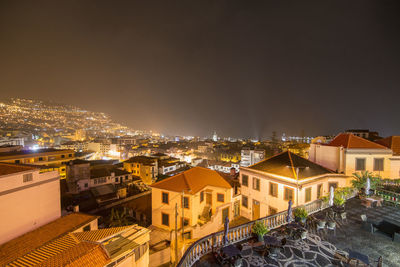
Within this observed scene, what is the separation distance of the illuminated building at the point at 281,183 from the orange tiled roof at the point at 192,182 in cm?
274

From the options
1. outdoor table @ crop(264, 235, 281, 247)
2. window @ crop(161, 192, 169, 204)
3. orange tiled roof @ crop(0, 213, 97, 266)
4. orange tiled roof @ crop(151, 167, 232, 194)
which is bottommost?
orange tiled roof @ crop(0, 213, 97, 266)

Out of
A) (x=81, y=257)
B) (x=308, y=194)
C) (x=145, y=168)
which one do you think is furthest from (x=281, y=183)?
(x=145, y=168)

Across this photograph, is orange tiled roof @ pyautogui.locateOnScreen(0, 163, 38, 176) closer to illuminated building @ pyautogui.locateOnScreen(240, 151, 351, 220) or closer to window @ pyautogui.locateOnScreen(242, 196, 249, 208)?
illuminated building @ pyautogui.locateOnScreen(240, 151, 351, 220)

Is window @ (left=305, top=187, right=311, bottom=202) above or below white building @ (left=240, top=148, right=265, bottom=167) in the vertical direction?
above

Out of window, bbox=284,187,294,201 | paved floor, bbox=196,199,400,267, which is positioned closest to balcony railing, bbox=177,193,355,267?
paved floor, bbox=196,199,400,267

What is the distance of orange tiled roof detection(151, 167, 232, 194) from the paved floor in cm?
1203

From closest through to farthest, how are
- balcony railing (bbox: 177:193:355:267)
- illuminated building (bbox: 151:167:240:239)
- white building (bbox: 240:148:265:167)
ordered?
1. balcony railing (bbox: 177:193:355:267)
2. illuminated building (bbox: 151:167:240:239)
3. white building (bbox: 240:148:265:167)

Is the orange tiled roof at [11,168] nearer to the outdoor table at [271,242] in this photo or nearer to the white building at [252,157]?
the outdoor table at [271,242]

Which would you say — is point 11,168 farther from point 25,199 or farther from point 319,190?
point 319,190

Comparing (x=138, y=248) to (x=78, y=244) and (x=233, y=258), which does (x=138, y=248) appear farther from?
(x=233, y=258)

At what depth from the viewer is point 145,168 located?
2058 inches

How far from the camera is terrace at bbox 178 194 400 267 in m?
8.05

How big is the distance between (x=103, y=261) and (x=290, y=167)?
1702 centimetres

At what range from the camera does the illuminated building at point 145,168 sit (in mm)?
51688
